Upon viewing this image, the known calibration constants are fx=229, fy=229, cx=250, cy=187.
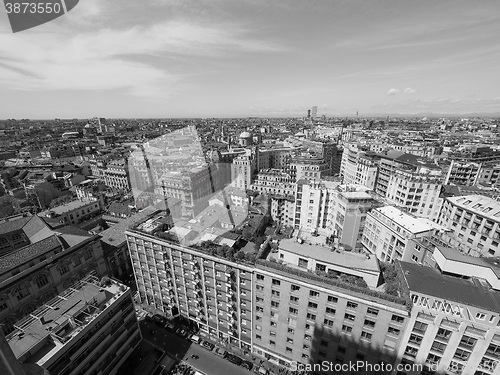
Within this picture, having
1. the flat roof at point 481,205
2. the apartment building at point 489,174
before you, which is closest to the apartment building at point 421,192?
the flat roof at point 481,205

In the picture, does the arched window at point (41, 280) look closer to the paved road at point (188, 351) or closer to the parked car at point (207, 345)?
the paved road at point (188, 351)

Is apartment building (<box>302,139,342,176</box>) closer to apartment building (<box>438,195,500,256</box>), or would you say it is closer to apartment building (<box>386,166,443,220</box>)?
apartment building (<box>386,166,443,220</box>)

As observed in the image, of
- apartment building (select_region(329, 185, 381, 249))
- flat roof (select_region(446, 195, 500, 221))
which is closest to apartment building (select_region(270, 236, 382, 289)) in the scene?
apartment building (select_region(329, 185, 381, 249))

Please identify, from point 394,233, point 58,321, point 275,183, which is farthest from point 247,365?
point 275,183

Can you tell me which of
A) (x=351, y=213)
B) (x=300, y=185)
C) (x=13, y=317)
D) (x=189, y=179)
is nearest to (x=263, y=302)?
(x=351, y=213)

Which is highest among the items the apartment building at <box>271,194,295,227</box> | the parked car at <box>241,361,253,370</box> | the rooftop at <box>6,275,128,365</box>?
the rooftop at <box>6,275,128,365</box>

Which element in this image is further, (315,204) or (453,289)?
(315,204)

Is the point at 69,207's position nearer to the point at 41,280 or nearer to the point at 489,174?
the point at 41,280
